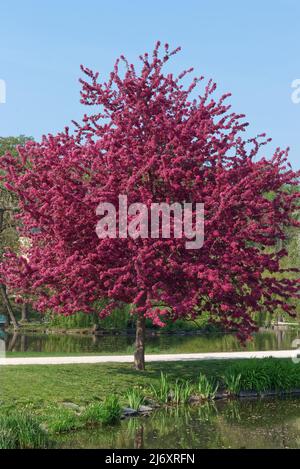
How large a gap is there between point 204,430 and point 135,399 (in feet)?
7.82

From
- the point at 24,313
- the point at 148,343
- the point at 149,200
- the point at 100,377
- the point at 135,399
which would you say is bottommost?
the point at 148,343

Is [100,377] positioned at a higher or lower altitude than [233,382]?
higher

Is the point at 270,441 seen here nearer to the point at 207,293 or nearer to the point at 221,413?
the point at 221,413

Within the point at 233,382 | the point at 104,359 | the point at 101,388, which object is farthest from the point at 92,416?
the point at 104,359

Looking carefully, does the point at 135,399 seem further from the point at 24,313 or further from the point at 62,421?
the point at 24,313

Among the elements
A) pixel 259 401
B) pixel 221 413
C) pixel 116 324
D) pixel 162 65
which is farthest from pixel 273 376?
pixel 116 324

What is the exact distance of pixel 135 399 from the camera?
1498 centimetres

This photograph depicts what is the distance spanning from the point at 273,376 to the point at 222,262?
3.81 metres

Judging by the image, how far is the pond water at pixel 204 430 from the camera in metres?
12.0

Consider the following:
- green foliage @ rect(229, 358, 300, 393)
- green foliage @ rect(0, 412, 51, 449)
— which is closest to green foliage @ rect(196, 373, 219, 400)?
green foliage @ rect(229, 358, 300, 393)

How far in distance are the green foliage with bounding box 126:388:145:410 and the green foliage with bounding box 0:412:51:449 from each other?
3.14m

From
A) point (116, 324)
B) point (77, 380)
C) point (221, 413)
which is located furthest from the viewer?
point (116, 324)

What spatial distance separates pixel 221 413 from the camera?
48.9 ft
